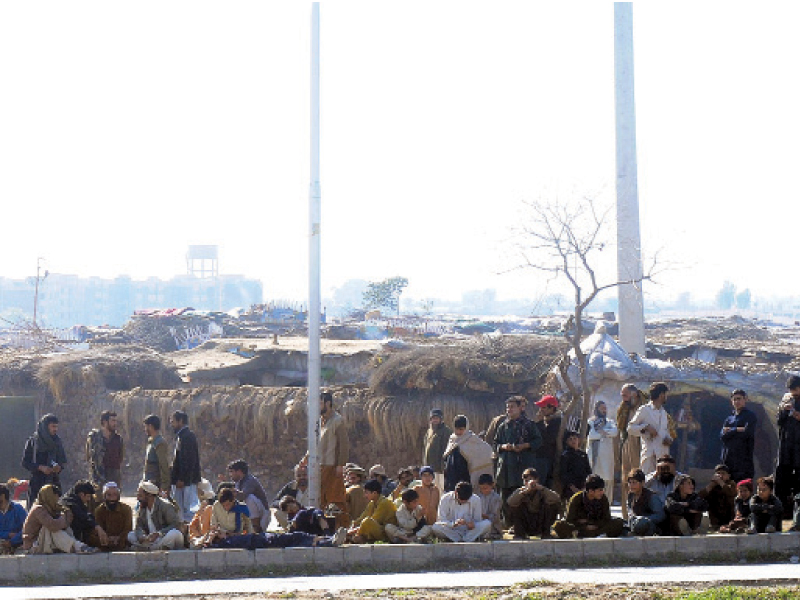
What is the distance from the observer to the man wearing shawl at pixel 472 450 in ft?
38.8

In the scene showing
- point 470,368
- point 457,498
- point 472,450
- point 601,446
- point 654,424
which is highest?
point 470,368

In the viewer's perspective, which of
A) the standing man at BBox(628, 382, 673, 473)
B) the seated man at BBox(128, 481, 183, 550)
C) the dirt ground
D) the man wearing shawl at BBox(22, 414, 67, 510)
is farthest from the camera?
the man wearing shawl at BBox(22, 414, 67, 510)

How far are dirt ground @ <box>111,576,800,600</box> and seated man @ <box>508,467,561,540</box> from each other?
6.86 feet

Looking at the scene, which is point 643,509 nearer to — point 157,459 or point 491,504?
point 491,504

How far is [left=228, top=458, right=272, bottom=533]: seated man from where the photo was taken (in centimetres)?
1110

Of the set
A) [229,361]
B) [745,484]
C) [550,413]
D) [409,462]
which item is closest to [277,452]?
[409,462]

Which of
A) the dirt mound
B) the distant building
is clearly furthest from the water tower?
the dirt mound

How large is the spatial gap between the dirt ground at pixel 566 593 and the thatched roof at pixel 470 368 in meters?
8.50

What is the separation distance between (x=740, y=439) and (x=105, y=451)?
7276 mm

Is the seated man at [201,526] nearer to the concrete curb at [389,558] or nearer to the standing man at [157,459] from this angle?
the concrete curb at [389,558]

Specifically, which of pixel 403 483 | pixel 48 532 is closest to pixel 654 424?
pixel 403 483

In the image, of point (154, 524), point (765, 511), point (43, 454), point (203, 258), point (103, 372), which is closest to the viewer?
point (765, 511)

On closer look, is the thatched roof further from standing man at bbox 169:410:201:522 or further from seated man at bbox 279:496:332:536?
seated man at bbox 279:496:332:536

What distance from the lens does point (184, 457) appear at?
12422 mm
